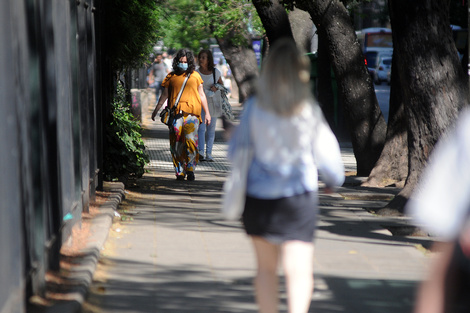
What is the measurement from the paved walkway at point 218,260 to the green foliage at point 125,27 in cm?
215

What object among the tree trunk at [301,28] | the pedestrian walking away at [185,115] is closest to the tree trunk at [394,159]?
the pedestrian walking away at [185,115]

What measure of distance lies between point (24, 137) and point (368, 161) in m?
7.89

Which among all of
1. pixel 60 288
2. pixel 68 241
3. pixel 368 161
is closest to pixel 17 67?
pixel 60 288

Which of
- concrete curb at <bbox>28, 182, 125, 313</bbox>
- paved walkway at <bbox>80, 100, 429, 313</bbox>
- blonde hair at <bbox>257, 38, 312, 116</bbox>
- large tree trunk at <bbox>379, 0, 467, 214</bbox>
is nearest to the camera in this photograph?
blonde hair at <bbox>257, 38, 312, 116</bbox>

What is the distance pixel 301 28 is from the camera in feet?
70.6

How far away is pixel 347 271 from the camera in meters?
6.31

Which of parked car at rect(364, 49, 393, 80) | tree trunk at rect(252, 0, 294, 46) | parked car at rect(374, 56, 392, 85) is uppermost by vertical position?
tree trunk at rect(252, 0, 294, 46)

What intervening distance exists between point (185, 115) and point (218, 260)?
4889 millimetres

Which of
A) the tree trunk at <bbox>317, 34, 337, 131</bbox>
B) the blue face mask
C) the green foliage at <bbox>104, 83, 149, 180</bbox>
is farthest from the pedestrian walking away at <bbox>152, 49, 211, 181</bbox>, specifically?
the tree trunk at <bbox>317, 34, 337, 131</bbox>

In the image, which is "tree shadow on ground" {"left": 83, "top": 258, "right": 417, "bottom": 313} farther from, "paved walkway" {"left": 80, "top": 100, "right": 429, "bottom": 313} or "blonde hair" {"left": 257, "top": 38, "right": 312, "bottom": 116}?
"blonde hair" {"left": 257, "top": 38, "right": 312, "bottom": 116}

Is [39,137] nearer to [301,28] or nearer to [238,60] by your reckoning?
[301,28]

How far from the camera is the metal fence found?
4.21m

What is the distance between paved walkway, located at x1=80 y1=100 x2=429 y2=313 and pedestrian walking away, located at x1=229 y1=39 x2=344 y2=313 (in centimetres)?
113

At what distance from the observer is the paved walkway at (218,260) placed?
546 centimetres
